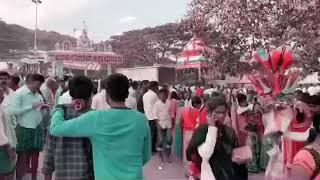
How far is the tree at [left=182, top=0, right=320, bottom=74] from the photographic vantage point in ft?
51.5

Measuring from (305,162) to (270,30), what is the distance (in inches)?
537

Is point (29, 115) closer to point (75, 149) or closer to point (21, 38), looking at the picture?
→ point (75, 149)

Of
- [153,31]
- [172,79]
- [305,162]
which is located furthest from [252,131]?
[153,31]

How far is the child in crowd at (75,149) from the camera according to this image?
396 centimetres

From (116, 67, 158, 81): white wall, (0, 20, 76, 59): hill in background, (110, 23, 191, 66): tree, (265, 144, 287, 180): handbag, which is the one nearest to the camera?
(265, 144, 287, 180): handbag

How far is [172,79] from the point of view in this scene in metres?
38.7

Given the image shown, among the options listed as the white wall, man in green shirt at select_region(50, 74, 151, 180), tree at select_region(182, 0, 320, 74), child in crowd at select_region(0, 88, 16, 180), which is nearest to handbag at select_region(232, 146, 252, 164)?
man in green shirt at select_region(50, 74, 151, 180)

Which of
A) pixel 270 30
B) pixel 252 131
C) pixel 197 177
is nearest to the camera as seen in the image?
pixel 197 177

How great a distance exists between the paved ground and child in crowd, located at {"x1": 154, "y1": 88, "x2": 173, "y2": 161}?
429 mm

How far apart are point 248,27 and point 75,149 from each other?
13.6 metres

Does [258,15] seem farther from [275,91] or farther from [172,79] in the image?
[172,79]

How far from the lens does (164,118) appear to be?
37.2 feet

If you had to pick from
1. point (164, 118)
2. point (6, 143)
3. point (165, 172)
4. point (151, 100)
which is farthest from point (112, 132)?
point (151, 100)

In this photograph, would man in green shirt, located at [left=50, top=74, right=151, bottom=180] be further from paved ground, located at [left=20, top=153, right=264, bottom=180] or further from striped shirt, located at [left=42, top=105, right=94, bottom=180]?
paved ground, located at [left=20, top=153, right=264, bottom=180]
